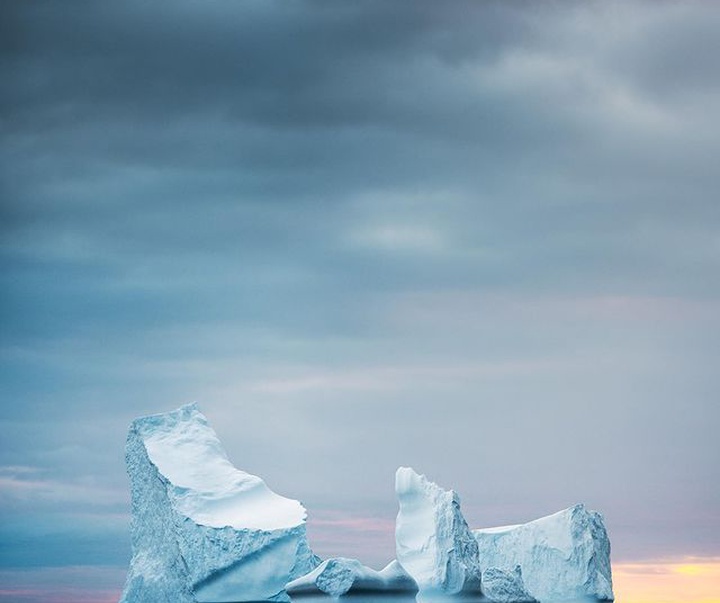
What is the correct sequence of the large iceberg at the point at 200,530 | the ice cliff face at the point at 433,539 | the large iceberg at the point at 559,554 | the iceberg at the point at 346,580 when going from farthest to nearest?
the large iceberg at the point at 559,554 < the large iceberg at the point at 200,530 < the ice cliff face at the point at 433,539 < the iceberg at the point at 346,580

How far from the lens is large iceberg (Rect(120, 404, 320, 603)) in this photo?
29.3 metres

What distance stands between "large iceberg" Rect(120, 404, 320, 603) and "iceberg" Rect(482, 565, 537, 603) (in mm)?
4992

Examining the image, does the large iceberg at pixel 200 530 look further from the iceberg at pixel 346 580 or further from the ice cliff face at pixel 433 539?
the iceberg at pixel 346 580

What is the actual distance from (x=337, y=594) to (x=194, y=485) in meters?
8.63

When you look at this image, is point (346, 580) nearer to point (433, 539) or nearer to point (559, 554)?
point (433, 539)

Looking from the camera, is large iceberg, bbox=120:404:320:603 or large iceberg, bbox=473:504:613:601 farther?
large iceberg, bbox=473:504:613:601

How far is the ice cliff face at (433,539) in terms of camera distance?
2645 centimetres

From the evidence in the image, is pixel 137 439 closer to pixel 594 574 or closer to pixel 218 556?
pixel 218 556

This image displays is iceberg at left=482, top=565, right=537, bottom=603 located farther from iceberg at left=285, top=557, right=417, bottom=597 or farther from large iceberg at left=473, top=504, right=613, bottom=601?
large iceberg at left=473, top=504, right=613, bottom=601

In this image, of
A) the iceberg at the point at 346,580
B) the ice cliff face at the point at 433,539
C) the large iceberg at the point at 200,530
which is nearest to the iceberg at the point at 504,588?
the ice cliff face at the point at 433,539

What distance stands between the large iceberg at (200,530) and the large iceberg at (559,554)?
434 centimetres

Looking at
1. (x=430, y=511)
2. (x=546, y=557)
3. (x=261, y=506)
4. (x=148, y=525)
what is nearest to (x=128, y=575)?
(x=148, y=525)

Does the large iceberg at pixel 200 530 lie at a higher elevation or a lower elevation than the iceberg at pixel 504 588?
higher

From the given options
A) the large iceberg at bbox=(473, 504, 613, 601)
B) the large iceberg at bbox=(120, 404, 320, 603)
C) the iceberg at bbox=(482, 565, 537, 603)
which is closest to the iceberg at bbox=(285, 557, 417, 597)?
the iceberg at bbox=(482, 565, 537, 603)
